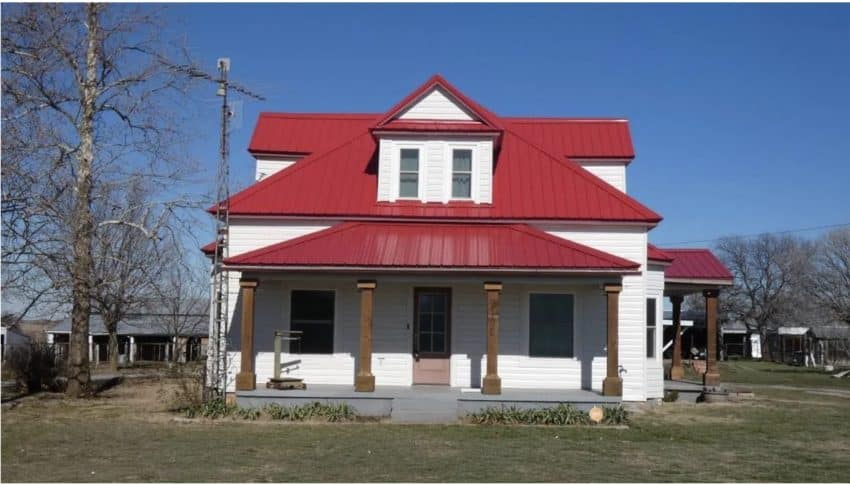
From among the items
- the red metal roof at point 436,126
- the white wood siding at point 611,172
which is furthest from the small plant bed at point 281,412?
the white wood siding at point 611,172

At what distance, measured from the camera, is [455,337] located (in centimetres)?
2062

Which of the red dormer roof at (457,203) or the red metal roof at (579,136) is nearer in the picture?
the red dormer roof at (457,203)

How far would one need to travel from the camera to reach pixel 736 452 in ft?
46.2

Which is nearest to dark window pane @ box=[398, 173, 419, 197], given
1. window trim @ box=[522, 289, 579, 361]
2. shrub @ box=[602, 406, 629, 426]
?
window trim @ box=[522, 289, 579, 361]

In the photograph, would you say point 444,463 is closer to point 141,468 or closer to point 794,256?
point 141,468

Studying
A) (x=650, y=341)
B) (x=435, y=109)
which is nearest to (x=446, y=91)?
(x=435, y=109)

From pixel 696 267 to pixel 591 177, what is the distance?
15.4 feet

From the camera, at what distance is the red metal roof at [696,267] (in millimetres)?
24000

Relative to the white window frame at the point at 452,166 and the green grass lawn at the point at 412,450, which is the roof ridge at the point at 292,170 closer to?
the white window frame at the point at 452,166

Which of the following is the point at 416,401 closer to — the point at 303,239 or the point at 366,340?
the point at 366,340

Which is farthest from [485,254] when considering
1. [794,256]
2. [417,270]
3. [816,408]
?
[794,256]

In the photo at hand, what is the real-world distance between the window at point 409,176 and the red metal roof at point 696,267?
23.8 ft

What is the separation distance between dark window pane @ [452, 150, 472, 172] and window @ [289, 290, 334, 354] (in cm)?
435

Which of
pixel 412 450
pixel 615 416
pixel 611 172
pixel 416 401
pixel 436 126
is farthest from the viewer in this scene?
pixel 611 172
